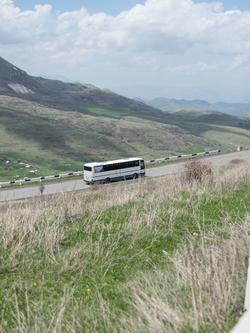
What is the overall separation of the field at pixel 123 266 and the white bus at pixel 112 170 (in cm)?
4125

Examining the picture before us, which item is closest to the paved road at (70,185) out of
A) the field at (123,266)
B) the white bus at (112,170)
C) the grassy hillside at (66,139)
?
the white bus at (112,170)

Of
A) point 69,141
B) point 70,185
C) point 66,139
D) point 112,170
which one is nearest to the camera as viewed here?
point 70,185

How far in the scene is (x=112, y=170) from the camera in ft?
195

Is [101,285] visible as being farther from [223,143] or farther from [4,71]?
[4,71]

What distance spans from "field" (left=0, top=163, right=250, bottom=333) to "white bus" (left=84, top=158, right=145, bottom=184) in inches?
1624

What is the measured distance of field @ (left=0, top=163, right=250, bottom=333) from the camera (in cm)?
650

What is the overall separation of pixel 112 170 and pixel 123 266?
49.6m

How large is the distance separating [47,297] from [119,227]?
13.1 feet

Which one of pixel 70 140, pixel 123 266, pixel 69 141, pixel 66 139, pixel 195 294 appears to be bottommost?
pixel 69 141

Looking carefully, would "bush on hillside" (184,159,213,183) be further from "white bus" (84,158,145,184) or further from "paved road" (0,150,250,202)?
"white bus" (84,158,145,184)

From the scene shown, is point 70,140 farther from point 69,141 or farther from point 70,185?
point 70,185

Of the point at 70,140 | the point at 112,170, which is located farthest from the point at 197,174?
the point at 70,140

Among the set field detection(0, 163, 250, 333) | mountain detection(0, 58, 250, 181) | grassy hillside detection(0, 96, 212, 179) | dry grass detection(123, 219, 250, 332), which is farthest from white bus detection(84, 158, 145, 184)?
dry grass detection(123, 219, 250, 332)

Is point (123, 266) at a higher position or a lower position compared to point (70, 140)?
higher
